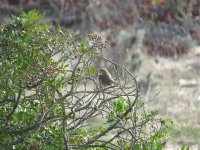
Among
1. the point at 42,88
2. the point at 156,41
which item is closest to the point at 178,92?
the point at 156,41

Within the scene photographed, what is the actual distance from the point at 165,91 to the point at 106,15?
148 inches

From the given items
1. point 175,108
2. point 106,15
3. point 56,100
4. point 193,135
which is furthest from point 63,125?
point 106,15

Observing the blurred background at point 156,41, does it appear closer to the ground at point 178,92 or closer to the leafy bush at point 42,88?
the ground at point 178,92

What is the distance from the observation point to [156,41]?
982 cm

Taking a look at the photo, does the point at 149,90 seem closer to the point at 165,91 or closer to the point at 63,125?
the point at 165,91

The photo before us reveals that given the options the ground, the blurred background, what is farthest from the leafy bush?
the blurred background

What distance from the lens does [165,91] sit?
755cm

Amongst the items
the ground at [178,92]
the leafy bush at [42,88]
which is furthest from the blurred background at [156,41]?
the leafy bush at [42,88]

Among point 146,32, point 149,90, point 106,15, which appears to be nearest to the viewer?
point 149,90

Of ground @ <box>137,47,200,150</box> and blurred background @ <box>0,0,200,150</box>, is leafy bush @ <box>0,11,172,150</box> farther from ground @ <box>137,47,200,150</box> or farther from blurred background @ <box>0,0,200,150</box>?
blurred background @ <box>0,0,200,150</box>

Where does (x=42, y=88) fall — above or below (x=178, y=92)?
below

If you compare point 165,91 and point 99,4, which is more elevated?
point 99,4

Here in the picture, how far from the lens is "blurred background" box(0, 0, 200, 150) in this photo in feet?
22.5

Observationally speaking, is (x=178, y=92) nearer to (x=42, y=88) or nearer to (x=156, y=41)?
(x=156, y=41)
